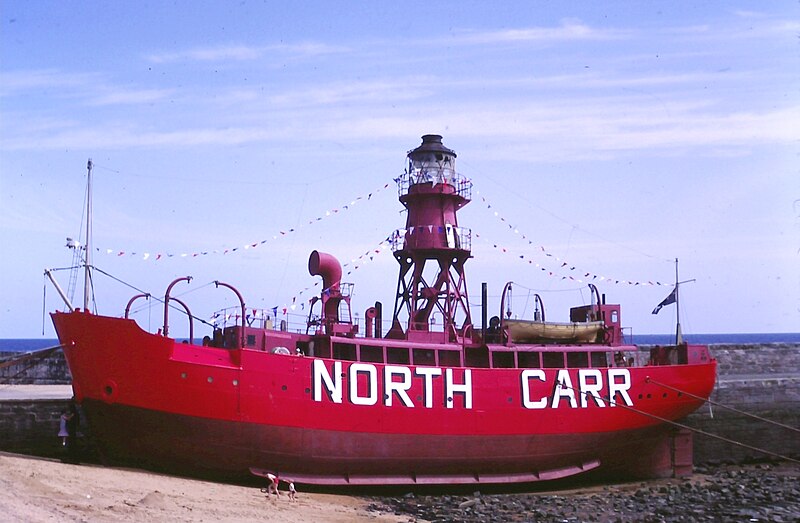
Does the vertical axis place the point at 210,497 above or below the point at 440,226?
below

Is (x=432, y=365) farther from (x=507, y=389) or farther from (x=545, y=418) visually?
(x=545, y=418)

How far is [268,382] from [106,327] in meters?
3.60

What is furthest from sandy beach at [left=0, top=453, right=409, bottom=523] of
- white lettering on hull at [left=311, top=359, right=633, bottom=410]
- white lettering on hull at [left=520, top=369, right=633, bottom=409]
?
white lettering on hull at [left=520, top=369, right=633, bottom=409]

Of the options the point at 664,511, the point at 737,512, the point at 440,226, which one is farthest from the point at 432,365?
the point at 737,512

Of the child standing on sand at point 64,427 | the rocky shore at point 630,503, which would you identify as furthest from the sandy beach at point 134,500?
the rocky shore at point 630,503

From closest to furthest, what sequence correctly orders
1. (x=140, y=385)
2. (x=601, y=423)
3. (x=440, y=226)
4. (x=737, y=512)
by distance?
(x=140, y=385) < (x=737, y=512) < (x=601, y=423) < (x=440, y=226)

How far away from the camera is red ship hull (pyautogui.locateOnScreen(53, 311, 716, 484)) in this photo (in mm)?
15617

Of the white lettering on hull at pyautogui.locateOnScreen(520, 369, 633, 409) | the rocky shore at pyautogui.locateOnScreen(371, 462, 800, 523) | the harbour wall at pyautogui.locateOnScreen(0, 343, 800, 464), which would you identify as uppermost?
the white lettering on hull at pyautogui.locateOnScreen(520, 369, 633, 409)

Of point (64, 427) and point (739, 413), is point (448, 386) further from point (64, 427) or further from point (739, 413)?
point (739, 413)

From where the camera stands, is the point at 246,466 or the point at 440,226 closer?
the point at 246,466

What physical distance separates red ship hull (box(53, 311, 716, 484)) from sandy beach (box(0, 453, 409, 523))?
2.56 ft

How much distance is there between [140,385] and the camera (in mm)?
15539

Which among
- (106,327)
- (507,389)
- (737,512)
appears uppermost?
(106,327)

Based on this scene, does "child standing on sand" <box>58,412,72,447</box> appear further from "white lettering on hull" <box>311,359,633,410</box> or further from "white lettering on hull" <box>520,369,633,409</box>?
"white lettering on hull" <box>520,369,633,409</box>
